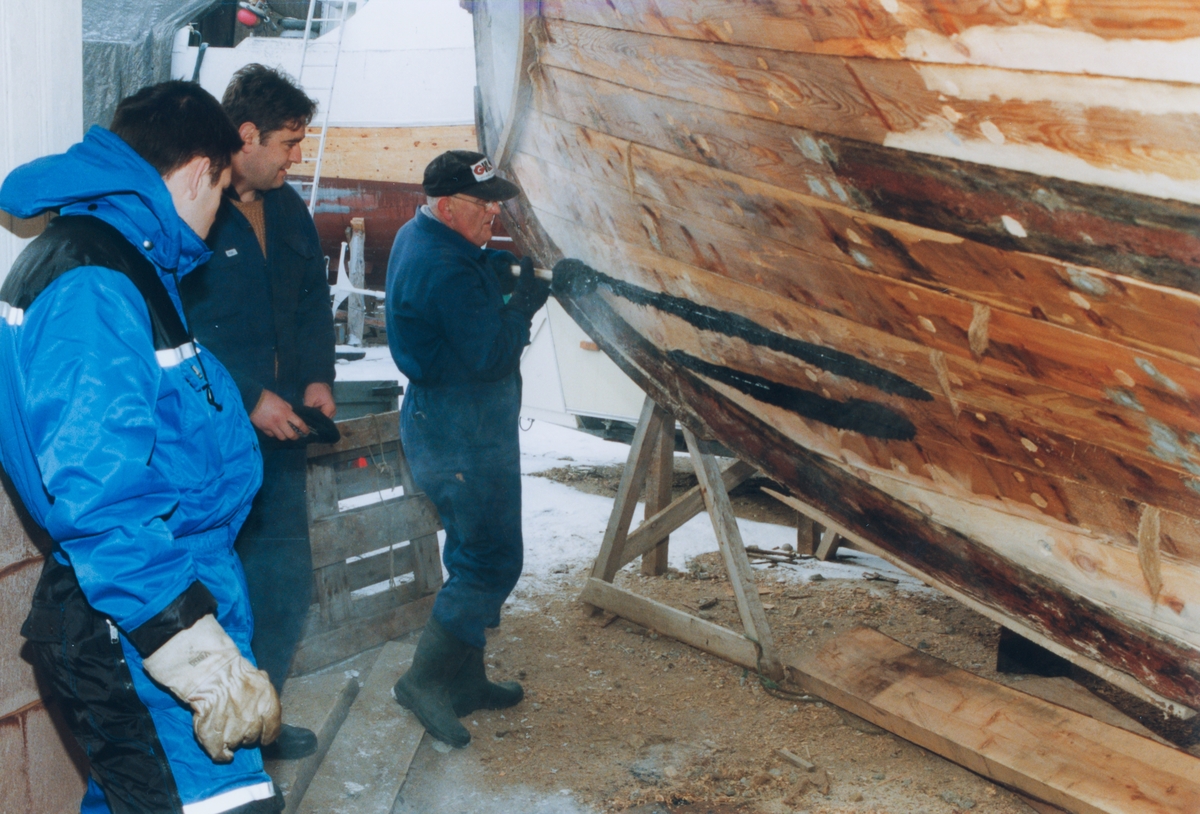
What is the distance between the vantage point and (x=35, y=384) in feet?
4.07

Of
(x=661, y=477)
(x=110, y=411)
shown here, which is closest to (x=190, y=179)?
(x=110, y=411)

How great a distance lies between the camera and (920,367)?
2.09 m

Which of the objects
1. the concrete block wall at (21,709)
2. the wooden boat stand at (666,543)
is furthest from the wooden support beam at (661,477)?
the concrete block wall at (21,709)

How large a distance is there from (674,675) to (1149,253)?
7.13 feet

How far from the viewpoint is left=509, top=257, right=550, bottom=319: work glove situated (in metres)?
2.68

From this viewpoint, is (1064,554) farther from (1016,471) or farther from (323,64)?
(323,64)

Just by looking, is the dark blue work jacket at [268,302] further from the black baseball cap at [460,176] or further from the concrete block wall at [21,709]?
the concrete block wall at [21,709]

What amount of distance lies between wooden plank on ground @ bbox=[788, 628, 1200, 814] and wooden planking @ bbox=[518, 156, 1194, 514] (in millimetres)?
900

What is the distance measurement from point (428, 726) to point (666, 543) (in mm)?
1619

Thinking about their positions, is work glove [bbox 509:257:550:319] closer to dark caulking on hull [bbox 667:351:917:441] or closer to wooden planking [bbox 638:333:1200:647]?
dark caulking on hull [bbox 667:351:917:441]

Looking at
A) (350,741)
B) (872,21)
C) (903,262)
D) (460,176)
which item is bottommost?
(350,741)

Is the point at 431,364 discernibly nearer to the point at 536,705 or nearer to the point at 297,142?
the point at 297,142

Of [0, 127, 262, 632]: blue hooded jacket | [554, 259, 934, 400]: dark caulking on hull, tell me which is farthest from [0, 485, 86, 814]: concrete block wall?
[554, 259, 934, 400]: dark caulking on hull

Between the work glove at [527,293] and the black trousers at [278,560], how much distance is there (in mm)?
763
